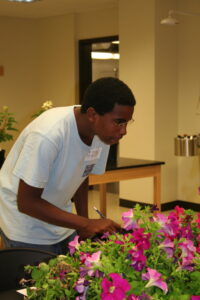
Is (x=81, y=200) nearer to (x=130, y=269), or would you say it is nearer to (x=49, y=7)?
(x=130, y=269)

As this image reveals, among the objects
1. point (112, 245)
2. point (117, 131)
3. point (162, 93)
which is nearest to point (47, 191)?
point (117, 131)

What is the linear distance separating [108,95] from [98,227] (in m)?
0.37

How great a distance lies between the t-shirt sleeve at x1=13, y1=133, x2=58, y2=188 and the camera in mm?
1435

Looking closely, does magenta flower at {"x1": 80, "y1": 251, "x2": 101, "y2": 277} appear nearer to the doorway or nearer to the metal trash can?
the metal trash can

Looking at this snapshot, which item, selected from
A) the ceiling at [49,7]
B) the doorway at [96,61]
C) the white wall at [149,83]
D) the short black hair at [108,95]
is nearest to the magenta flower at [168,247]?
the short black hair at [108,95]

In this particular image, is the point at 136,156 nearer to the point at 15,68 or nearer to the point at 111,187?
the point at 111,187

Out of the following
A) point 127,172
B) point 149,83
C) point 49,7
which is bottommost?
point 127,172

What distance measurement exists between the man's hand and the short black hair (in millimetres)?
310

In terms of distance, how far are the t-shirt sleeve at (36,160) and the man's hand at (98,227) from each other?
198 mm

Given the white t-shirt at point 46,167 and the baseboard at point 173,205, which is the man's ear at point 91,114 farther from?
the baseboard at point 173,205

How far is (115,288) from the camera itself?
0.67 metres

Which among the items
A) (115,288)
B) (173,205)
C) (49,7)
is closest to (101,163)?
(115,288)

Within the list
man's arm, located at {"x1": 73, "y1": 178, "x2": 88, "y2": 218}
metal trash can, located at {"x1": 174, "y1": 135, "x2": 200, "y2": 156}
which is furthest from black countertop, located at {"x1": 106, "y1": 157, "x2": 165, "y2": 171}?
man's arm, located at {"x1": 73, "y1": 178, "x2": 88, "y2": 218}

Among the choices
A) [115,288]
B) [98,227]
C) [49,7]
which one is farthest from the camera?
[49,7]
